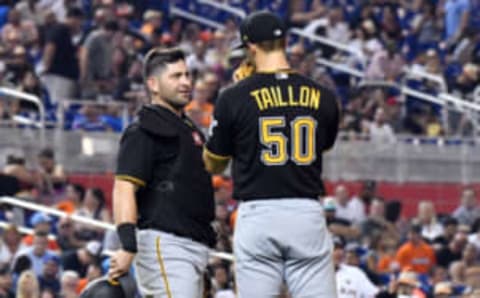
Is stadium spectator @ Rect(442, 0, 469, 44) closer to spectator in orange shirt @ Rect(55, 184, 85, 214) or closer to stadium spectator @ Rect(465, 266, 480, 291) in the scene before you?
spectator in orange shirt @ Rect(55, 184, 85, 214)

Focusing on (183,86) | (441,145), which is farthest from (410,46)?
(183,86)

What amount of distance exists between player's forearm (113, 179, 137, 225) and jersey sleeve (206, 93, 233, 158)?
0.47 meters

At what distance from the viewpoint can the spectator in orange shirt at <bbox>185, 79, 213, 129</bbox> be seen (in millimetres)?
17891

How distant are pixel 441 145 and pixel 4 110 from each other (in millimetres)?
4794

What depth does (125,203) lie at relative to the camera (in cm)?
823

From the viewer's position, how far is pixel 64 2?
21.7m

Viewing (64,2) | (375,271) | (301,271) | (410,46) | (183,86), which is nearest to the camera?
(301,271)

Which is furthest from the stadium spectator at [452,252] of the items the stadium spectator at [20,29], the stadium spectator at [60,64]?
the stadium spectator at [20,29]

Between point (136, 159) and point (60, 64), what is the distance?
37.1 feet

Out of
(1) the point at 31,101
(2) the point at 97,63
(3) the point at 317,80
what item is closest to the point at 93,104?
(1) the point at 31,101

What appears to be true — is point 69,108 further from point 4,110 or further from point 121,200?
point 121,200

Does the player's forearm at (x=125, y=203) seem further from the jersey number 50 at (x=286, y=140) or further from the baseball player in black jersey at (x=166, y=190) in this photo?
the jersey number 50 at (x=286, y=140)

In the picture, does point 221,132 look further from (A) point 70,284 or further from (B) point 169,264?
(A) point 70,284

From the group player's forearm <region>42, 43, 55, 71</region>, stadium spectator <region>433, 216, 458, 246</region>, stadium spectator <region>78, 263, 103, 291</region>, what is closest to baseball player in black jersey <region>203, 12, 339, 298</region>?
stadium spectator <region>78, 263, 103, 291</region>
